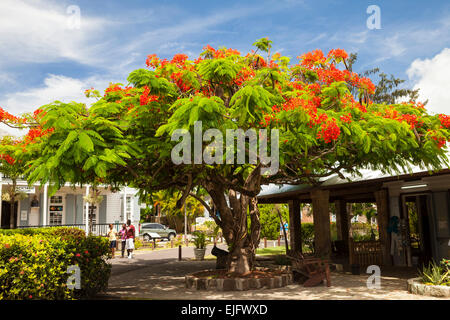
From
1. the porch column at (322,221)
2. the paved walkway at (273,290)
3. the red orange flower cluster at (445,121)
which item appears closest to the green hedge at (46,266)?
the paved walkway at (273,290)

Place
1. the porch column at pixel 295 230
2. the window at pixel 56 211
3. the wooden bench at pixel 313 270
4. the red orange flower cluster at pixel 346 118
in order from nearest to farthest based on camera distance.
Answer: the red orange flower cluster at pixel 346 118 < the wooden bench at pixel 313 270 < the porch column at pixel 295 230 < the window at pixel 56 211

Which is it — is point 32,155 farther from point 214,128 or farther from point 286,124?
point 286,124

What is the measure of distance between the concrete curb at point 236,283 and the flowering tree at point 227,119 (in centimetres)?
95

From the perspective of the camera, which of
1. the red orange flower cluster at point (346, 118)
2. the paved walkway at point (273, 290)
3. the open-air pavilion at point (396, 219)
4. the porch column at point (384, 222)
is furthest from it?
the porch column at point (384, 222)

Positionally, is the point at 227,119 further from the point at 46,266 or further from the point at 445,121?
the point at 445,121

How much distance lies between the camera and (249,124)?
883 centimetres

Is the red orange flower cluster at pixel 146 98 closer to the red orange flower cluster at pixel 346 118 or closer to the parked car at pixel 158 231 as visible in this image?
the red orange flower cluster at pixel 346 118

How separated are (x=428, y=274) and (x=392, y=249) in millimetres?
5680

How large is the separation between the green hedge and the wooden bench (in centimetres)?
555

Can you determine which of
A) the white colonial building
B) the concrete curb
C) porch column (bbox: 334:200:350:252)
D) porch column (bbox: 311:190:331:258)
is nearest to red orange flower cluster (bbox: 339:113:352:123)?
the concrete curb

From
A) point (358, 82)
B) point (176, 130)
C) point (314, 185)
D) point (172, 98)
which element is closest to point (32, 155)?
point (172, 98)

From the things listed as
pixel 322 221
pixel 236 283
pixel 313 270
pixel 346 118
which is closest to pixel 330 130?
pixel 346 118

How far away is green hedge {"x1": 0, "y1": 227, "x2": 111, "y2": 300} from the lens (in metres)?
7.72

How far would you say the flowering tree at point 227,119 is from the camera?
7949mm
